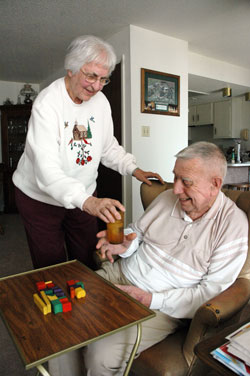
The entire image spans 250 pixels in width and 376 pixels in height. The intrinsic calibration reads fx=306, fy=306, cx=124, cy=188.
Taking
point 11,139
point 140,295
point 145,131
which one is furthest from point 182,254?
point 11,139

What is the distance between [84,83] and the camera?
4.82 feet

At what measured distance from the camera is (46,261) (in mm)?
1674

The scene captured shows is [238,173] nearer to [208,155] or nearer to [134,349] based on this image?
[208,155]

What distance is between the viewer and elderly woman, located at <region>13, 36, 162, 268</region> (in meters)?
1.37

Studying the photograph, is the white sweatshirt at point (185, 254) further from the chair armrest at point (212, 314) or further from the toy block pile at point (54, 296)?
the toy block pile at point (54, 296)

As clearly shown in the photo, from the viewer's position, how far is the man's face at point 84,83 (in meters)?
1.44

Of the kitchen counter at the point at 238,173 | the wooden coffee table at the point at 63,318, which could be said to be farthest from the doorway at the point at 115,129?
the wooden coffee table at the point at 63,318

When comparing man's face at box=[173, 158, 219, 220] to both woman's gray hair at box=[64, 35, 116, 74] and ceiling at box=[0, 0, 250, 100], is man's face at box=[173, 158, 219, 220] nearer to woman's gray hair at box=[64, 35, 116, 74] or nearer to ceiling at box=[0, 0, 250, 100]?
woman's gray hair at box=[64, 35, 116, 74]

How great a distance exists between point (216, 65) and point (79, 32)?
217 centimetres

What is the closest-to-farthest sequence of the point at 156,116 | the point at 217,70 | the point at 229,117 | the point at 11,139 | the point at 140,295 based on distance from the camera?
the point at 140,295 < the point at 156,116 < the point at 217,70 < the point at 11,139 < the point at 229,117

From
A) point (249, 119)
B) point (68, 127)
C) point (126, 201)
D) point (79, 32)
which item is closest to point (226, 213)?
point (68, 127)

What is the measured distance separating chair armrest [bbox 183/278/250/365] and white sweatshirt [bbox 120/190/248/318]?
0.24 ft

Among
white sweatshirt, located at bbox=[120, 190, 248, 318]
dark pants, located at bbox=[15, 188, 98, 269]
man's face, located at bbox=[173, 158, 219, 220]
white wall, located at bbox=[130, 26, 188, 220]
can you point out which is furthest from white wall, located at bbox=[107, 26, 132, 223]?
man's face, located at bbox=[173, 158, 219, 220]

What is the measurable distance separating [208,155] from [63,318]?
2.84ft
